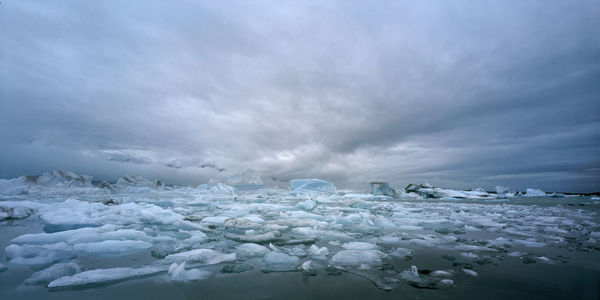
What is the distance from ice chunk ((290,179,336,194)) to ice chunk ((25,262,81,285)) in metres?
22.7

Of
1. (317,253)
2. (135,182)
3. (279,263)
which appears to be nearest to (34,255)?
(279,263)

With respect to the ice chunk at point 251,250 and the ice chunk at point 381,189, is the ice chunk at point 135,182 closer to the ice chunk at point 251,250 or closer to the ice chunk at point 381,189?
the ice chunk at point 381,189

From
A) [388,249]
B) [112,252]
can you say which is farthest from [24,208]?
[388,249]

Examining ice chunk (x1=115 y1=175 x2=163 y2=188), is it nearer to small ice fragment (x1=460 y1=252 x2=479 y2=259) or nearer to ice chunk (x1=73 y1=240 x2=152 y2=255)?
ice chunk (x1=73 y1=240 x2=152 y2=255)

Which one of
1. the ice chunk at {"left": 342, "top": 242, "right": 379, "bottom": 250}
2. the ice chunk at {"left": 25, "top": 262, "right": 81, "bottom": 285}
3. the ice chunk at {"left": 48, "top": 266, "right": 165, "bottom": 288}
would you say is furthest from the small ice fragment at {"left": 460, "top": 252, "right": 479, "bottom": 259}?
the ice chunk at {"left": 25, "top": 262, "right": 81, "bottom": 285}

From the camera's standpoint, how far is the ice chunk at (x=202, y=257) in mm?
2477

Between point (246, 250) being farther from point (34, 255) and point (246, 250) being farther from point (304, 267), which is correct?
point (34, 255)

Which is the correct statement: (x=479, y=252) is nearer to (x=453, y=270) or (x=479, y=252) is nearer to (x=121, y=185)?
(x=453, y=270)

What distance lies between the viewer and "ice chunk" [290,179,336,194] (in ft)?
81.5

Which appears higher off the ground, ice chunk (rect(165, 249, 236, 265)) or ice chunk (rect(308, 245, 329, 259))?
ice chunk (rect(165, 249, 236, 265))

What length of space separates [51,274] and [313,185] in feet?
77.1

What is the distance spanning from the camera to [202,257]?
257 centimetres

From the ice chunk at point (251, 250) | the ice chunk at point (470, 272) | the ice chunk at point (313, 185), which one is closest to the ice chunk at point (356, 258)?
the ice chunk at point (470, 272)

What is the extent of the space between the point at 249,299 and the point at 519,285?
88.1 inches
